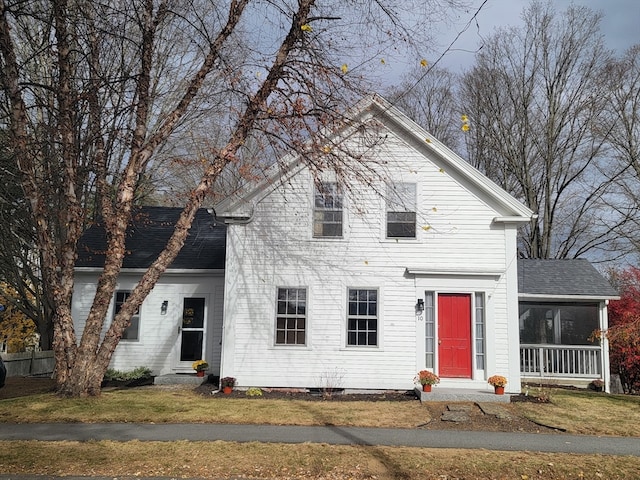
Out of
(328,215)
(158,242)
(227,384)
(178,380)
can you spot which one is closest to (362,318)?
(328,215)

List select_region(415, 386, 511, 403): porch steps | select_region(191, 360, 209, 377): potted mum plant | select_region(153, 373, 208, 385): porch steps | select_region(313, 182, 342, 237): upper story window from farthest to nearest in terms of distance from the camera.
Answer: select_region(191, 360, 209, 377): potted mum plant
select_region(153, 373, 208, 385): porch steps
select_region(313, 182, 342, 237): upper story window
select_region(415, 386, 511, 403): porch steps

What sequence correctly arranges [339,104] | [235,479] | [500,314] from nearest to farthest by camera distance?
[235,479] < [339,104] < [500,314]

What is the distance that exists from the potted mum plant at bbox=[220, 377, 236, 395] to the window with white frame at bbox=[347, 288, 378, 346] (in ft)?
9.97

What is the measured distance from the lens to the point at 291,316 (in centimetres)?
1290

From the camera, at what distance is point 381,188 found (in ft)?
43.5

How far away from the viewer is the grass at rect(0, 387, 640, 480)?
6.29 meters

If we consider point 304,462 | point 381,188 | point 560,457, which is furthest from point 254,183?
point 560,457

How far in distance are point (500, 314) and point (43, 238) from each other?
11.1 m

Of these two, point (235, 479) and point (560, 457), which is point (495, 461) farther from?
point (235, 479)

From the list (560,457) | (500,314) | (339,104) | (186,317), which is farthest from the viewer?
(186,317)

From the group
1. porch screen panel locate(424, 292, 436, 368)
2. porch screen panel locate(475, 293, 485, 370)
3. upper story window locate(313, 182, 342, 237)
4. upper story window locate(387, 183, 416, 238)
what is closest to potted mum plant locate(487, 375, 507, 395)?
porch screen panel locate(475, 293, 485, 370)

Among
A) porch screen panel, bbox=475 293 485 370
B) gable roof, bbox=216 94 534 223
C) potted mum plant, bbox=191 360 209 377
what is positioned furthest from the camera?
potted mum plant, bbox=191 360 209 377

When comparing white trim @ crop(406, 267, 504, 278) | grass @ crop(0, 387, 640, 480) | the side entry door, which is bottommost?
grass @ crop(0, 387, 640, 480)

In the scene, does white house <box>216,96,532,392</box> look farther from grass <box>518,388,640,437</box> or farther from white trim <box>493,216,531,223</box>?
grass <box>518,388,640,437</box>
